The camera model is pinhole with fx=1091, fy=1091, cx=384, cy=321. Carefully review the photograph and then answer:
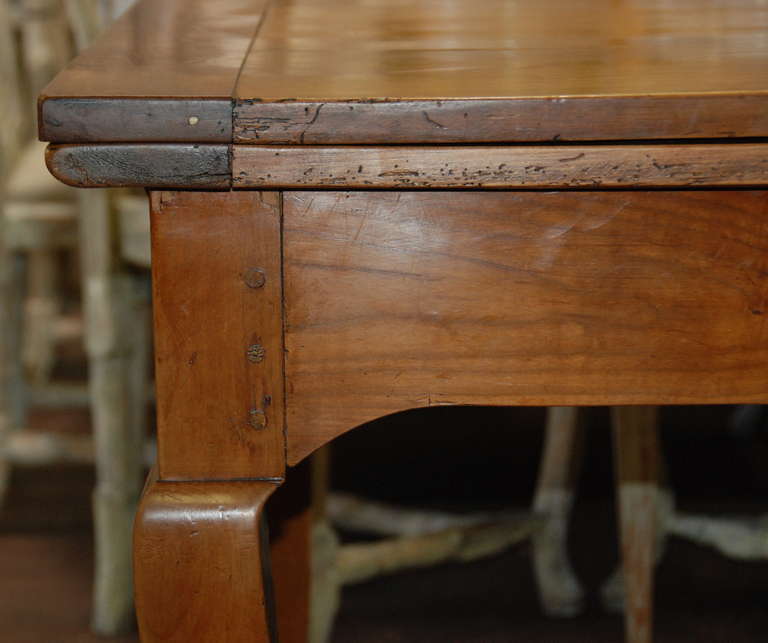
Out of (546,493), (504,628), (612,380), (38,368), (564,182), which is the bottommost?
(38,368)

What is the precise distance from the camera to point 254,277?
0.60 metres

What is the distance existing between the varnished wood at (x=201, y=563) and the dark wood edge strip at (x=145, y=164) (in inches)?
7.1

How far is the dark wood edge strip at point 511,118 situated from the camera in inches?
22.2

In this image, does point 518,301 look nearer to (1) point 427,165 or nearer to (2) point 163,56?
(1) point 427,165

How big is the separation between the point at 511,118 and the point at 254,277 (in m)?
0.16

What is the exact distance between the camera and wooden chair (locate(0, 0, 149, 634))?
1.42m

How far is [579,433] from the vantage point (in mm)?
1446

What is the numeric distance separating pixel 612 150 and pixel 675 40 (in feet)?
0.85

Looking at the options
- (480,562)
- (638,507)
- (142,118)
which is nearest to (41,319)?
(480,562)

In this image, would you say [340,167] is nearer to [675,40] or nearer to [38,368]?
[675,40]

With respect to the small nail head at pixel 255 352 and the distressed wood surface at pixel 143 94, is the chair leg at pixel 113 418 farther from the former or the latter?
the small nail head at pixel 255 352

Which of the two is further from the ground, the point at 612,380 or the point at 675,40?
the point at 675,40

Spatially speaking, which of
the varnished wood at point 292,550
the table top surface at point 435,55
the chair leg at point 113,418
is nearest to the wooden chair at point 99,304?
the chair leg at point 113,418

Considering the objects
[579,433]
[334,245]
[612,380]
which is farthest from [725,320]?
[579,433]
